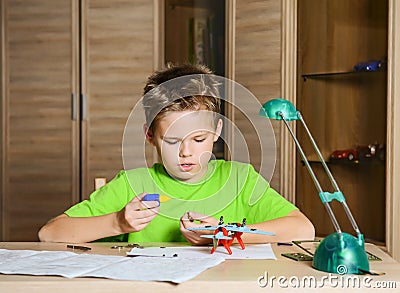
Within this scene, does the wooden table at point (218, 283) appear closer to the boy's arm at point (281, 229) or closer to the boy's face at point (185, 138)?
the boy's arm at point (281, 229)

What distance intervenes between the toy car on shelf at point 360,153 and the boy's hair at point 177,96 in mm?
878

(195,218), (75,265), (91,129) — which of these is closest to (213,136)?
(195,218)

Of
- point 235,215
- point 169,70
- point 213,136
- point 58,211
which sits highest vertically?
point 169,70

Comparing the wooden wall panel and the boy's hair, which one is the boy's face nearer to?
the boy's hair

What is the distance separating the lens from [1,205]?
3.44 metres

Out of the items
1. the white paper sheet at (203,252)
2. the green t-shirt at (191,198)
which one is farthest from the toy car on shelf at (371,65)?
the white paper sheet at (203,252)

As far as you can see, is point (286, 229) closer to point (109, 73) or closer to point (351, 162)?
point (351, 162)

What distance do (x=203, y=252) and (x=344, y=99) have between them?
5.00 ft

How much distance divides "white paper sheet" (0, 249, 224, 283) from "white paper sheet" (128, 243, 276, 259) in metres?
0.03

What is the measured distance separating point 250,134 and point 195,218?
149 centimetres

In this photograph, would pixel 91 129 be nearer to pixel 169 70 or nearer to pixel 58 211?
pixel 58 211

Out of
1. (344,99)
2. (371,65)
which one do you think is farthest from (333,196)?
(344,99)

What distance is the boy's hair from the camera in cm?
172

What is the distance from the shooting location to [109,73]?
3.31 meters
